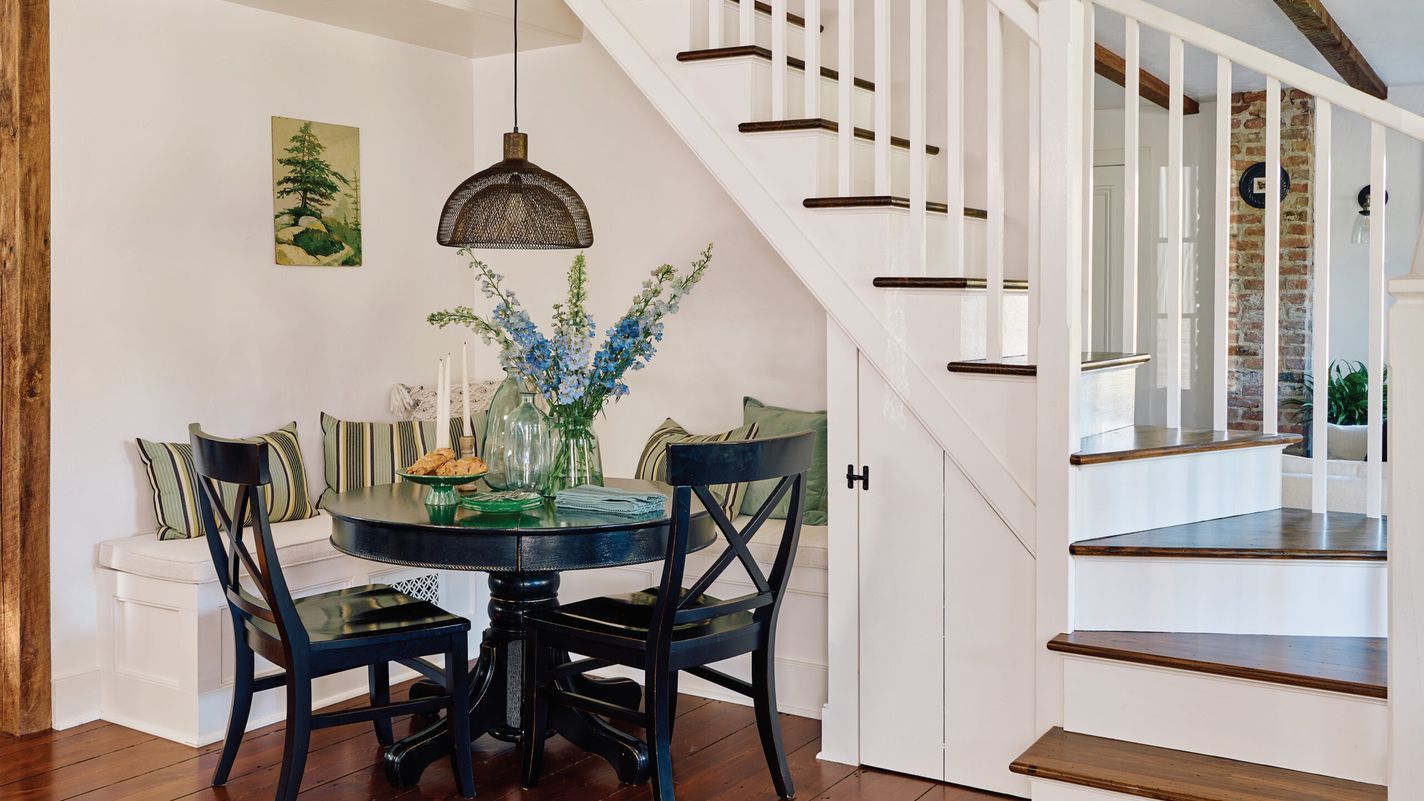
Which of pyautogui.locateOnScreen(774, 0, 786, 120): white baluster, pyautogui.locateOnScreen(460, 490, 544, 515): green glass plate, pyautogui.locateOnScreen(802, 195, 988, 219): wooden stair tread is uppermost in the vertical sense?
pyautogui.locateOnScreen(774, 0, 786, 120): white baluster

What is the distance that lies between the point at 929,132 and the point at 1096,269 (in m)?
2.84

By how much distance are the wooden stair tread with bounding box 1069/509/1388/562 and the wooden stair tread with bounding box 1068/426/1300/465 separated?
0.19 metres

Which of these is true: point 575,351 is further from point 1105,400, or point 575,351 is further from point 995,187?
point 1105,400

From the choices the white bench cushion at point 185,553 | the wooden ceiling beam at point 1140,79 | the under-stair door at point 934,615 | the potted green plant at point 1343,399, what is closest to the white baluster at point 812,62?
the under-stair door at point 934,615

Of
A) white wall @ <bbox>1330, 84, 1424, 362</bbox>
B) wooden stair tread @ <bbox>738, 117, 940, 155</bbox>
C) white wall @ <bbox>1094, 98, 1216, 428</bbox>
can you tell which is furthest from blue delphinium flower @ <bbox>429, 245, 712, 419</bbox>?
white wall @ <bbox>1330, 84, 1424, 362</bbox>

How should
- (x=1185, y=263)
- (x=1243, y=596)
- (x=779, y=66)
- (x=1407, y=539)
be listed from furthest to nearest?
(x=1185, y=263) < (x=779, y=66) < (x=1243, y=596) < (x=1407, y=539)

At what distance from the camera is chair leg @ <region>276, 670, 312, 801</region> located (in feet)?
9.41

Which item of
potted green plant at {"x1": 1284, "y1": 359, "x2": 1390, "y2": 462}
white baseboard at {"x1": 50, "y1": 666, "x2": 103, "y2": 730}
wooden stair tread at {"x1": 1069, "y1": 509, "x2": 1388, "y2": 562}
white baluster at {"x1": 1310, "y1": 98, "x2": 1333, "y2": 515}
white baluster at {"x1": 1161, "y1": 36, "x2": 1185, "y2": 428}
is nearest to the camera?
wooden stair tread at {"x1": 1069, "y1": 509, "x2": 1388, "y2": 562}

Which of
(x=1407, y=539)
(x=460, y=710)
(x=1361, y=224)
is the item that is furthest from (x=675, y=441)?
(x=1361, y=224)

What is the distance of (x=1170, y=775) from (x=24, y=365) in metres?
3.26

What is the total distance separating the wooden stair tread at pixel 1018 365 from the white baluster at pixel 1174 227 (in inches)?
5.0

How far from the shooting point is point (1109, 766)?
2.51 meters

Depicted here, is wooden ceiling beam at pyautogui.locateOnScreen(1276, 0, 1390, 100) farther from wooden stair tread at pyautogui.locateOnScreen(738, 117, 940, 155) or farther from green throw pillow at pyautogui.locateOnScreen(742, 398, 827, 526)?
green throw pillow at pyautogui.locateOnScreen(742, 398, 827, 526)

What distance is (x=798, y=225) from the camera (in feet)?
10.7
